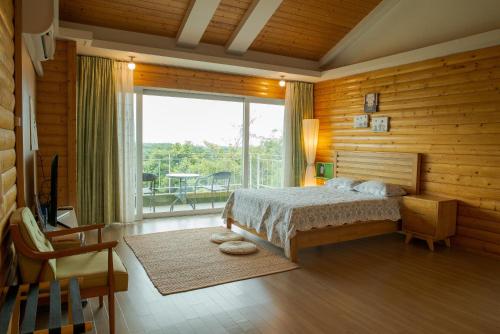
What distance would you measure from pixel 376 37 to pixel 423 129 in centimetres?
177

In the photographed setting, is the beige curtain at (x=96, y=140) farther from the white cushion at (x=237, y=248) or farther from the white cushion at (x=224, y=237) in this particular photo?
the white cushion at (x=237, y=248)

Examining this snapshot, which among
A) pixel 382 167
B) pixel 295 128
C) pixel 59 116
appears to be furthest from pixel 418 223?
pixel 59 116

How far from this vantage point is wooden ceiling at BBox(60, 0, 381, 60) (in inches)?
185

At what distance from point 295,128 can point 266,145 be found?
2.19ft

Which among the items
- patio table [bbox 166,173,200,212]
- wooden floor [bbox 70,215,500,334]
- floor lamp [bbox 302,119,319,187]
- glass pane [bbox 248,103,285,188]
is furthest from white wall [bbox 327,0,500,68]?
patio table [bbox 166,173,200,212]

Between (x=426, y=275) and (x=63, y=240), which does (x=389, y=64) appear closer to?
(x=426, y=275)

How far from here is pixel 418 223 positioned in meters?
4.64

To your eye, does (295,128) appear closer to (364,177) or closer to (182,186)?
(364,177)

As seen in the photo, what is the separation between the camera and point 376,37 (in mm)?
5766

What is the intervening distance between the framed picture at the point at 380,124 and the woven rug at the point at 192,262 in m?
2.85

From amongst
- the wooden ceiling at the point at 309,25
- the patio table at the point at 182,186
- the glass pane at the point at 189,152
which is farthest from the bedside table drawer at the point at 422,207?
→ the patio table at the point at 182,186

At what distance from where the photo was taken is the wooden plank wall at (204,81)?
226 inches

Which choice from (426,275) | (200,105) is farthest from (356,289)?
(200,105)

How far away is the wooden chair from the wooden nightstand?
3762 millimetres
